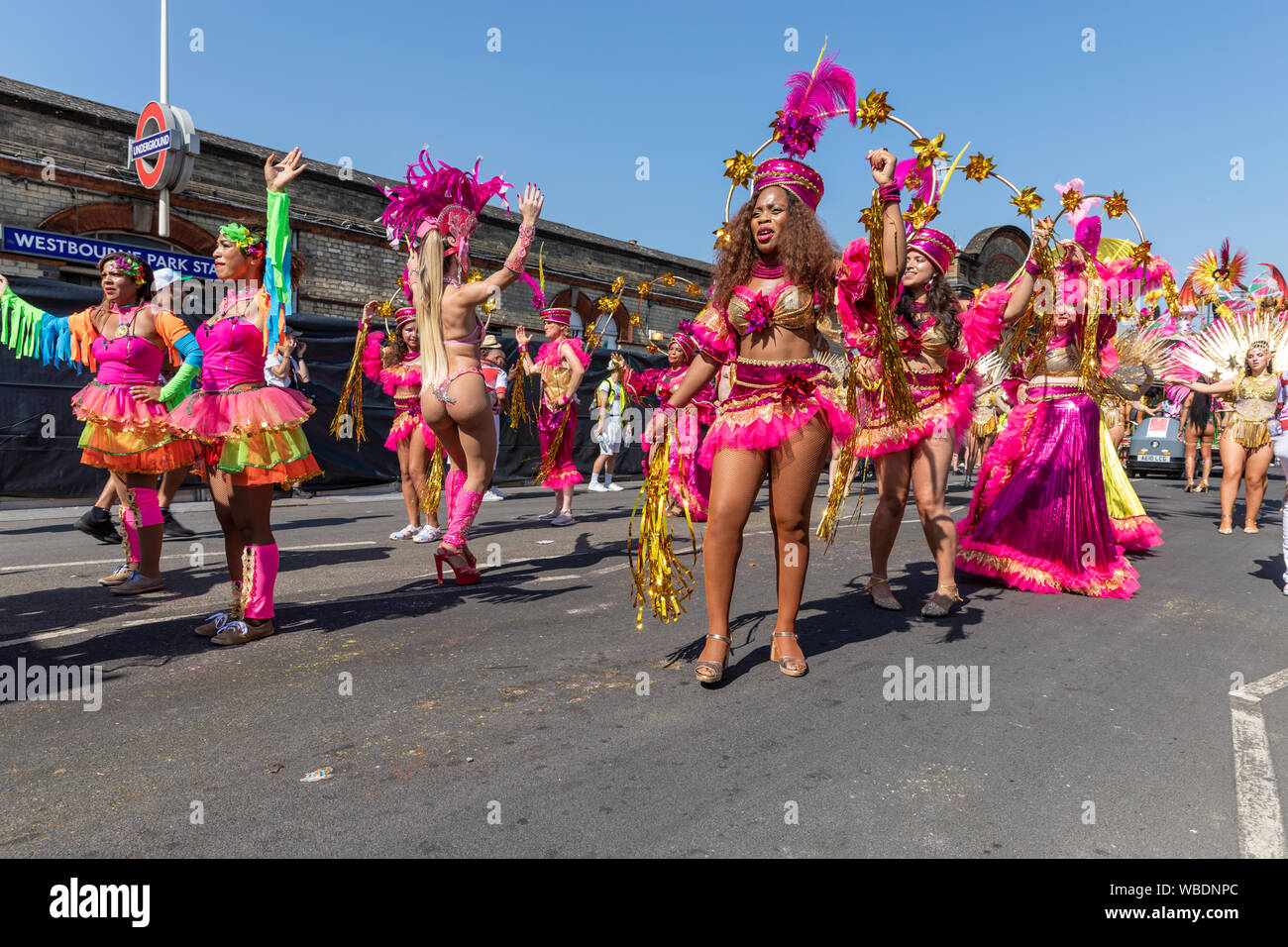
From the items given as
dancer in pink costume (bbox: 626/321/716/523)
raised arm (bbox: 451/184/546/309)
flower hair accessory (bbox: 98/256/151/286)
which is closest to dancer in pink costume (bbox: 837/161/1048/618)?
dancer in pink costume (bbox: 626/321/716/523)

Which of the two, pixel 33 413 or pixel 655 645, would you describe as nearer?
pixel 655 645

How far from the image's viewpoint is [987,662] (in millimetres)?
4168

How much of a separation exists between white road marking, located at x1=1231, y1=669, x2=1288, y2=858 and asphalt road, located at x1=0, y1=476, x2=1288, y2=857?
0.03 metres

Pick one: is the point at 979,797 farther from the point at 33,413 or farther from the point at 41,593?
the point at 33,413

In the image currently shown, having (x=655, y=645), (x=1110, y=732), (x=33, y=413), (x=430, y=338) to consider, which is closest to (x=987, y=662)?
(x=1110, y=732)

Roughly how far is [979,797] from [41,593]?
5.39 metres

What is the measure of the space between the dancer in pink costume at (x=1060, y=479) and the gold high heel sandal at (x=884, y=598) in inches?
47.1

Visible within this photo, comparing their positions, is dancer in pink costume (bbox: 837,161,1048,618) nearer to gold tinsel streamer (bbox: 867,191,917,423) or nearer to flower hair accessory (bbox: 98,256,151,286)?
gold tinsel streamer (bbox: 867,191,917,423)

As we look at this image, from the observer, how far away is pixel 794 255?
371 cm

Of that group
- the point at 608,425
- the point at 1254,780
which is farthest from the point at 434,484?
the point at 608,425

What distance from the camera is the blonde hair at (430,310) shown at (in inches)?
207

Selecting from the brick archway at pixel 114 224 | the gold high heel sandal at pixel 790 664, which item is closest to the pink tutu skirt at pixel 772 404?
the gold high heel sandal at pixel 790 664

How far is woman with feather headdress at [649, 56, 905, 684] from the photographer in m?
3.73

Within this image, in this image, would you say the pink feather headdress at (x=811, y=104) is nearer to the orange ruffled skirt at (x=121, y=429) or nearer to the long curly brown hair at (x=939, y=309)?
the long curly brown hair at (x=939, y=309)
